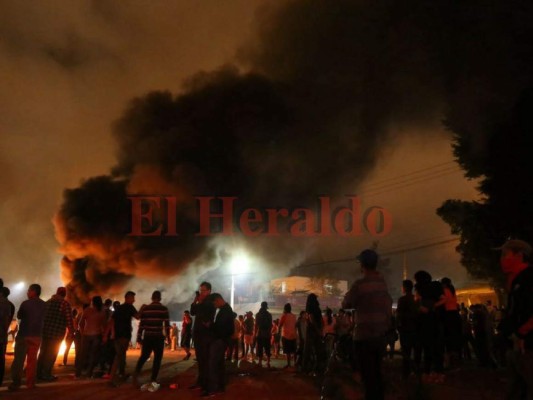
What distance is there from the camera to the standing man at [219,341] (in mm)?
7234

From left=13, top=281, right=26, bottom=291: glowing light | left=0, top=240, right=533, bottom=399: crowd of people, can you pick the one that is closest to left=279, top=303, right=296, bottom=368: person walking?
left=0, top=240, right=533, bottom=399: crowd of people

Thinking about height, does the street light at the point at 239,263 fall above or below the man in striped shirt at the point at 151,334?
above

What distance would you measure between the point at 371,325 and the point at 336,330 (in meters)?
8.14

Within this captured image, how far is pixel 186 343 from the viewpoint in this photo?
15.4 m

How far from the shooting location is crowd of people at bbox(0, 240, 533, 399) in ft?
12.5

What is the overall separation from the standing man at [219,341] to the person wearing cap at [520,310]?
4.31 metres

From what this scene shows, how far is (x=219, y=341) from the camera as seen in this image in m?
7.36

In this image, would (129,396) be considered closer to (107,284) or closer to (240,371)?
(240,371)

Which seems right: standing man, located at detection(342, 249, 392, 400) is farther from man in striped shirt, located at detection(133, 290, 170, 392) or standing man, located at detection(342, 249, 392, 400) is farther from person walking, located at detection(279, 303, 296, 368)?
person walking, located at detection(279, 303, 296, 368)

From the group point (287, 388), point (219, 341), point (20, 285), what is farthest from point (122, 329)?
point (20, 285)

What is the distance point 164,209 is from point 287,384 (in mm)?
14384

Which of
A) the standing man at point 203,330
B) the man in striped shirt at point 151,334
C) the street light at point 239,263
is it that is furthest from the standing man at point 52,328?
the street light at point 239,263

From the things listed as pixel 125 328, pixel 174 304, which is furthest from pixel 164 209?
pixel 125 328

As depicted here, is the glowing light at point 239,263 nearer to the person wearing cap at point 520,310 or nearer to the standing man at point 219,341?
the standing man at point 219,341
